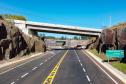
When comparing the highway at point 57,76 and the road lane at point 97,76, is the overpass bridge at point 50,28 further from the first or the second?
the road lane at point 97,76

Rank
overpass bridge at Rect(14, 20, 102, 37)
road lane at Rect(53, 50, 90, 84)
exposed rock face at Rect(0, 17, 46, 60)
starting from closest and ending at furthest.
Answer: road lane at Rect(53, 50, 90, 84) → exposed rock face at Rect(0, 17, 46, 60) → overpass bridge at Rect(14, 20, 102, 37)

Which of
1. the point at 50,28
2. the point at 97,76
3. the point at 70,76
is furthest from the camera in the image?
the point at 50,28

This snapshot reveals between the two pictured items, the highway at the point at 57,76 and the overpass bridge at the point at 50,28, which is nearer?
the highway at the point at 57,76

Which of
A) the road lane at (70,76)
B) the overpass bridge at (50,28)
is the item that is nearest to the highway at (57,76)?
the road lane at (70,76)

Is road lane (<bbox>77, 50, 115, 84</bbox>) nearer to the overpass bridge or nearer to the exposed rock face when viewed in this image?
the exposed rock face

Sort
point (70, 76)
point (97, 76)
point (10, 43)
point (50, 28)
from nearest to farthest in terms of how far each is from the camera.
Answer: point (70, 76)
point (97, 76)
point (10, 43)
point (50, 28)

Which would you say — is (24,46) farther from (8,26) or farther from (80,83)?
(80,83)

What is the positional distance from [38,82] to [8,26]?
38.1 metres

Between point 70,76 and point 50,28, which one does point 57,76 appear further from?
point 50,28

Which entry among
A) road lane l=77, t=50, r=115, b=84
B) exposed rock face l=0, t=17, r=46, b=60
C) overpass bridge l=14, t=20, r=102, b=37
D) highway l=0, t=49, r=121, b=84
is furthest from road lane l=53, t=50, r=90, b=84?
overpass bridge l=14, t=20, r=102, b=37

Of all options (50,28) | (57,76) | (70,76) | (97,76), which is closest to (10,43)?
(57,76)

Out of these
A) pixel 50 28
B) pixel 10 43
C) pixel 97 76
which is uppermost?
pixel 50 28

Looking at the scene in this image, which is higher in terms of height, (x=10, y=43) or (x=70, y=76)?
(x=10, y=43)

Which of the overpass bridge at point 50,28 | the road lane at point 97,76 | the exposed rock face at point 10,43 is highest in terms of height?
the overpass bridge at point 50,28
